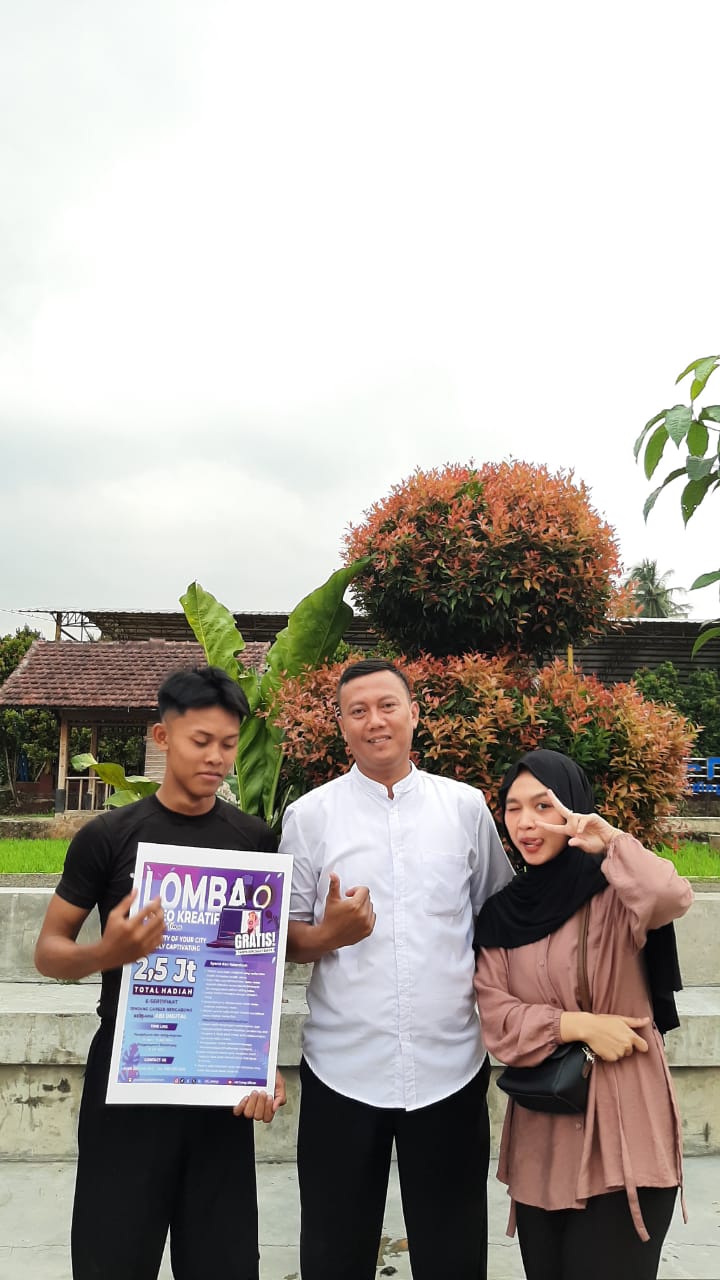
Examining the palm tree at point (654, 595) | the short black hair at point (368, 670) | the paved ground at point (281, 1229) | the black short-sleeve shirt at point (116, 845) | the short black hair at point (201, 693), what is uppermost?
the palm tree at point (654, 595)

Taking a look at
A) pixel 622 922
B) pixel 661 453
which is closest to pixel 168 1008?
pixel 622 922

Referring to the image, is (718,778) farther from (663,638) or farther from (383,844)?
(383,844)

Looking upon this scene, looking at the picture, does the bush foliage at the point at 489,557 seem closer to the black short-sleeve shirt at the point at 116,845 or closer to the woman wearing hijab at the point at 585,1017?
the woman wearing hijab at the point at 585,1017

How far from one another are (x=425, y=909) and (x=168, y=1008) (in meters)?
0.65

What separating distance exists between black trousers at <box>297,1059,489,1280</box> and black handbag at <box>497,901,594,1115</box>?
0.24m

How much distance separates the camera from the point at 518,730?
3.62m

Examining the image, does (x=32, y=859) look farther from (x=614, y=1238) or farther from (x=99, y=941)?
(x=614, y=1238)

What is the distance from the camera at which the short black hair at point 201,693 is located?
2.06 metres

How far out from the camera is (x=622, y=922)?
2057mm

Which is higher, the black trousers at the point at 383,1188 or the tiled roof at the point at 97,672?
the tiled roof at the point at 97,672

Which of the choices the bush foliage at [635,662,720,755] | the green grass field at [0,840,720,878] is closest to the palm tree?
the bush foliage at [635,662,720,755]

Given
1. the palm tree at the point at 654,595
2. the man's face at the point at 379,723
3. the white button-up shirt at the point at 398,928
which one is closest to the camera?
the white button-up shirt at the point at 398,928

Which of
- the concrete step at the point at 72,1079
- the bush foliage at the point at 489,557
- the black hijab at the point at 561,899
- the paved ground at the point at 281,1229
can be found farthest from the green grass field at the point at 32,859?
the black hijab at the point at 561,899

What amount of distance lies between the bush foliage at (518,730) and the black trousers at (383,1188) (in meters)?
1.50
